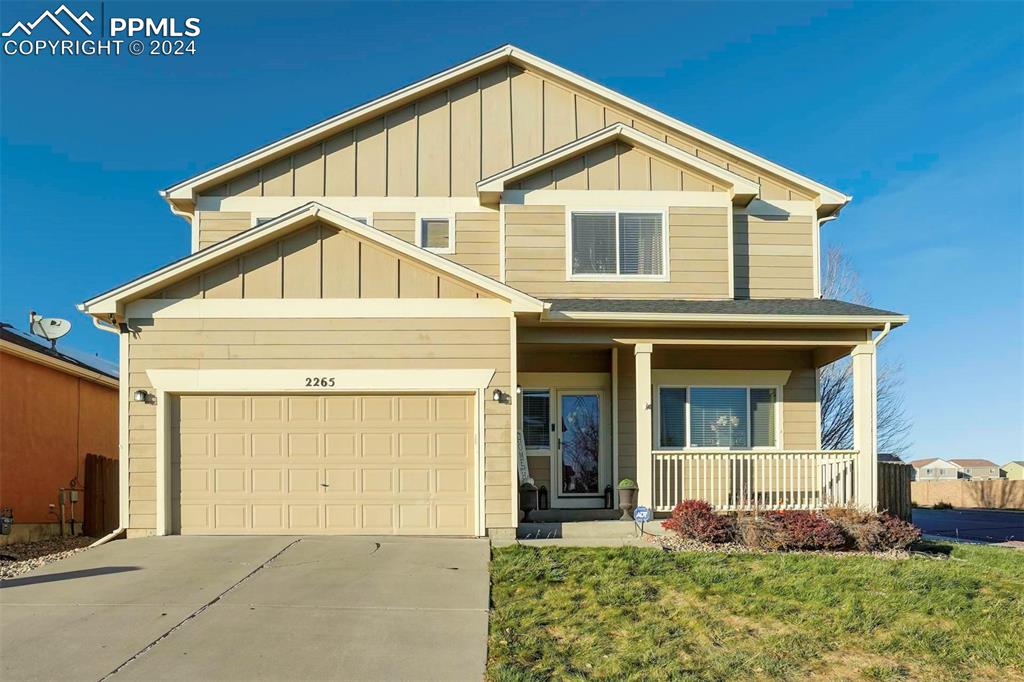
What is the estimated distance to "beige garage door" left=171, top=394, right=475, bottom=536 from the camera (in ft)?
35.6

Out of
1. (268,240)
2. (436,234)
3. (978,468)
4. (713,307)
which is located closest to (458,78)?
(436,234)

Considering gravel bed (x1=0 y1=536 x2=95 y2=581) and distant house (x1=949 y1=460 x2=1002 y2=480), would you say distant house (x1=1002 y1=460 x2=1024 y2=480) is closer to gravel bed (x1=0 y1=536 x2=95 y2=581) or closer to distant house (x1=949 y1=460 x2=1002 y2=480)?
distant house (x1=949 y1=460 x2=1002 y2=480)

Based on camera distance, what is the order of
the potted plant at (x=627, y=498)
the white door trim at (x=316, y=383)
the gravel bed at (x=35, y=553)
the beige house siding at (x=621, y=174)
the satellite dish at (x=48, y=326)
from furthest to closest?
the satellite dish at (x=48, y=326), the beige house siding at (x=621, y=174), the potted plant at (x=627, y=498), the white door trim at (x=316, y=383), the gravel bed at (x=35, y=553)

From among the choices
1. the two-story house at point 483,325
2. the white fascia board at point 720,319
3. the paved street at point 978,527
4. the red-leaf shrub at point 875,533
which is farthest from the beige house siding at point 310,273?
the paved street at point 978,527

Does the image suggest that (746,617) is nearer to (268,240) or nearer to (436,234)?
(268,240)

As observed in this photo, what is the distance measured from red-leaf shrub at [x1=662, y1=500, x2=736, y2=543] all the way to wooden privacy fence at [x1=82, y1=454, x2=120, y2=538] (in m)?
8.69

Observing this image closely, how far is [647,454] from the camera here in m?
11.9

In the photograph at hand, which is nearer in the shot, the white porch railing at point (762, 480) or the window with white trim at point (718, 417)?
the white porch railing at point (762, 480)

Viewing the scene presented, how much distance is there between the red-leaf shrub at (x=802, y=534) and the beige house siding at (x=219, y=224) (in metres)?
9.16

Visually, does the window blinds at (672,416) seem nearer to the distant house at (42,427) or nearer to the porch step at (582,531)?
the porch step at (582,531)

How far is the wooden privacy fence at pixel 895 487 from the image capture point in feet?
43.3

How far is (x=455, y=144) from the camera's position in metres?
14.1

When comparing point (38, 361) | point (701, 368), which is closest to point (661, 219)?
point (701, 368)

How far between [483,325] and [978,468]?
8761 cm
